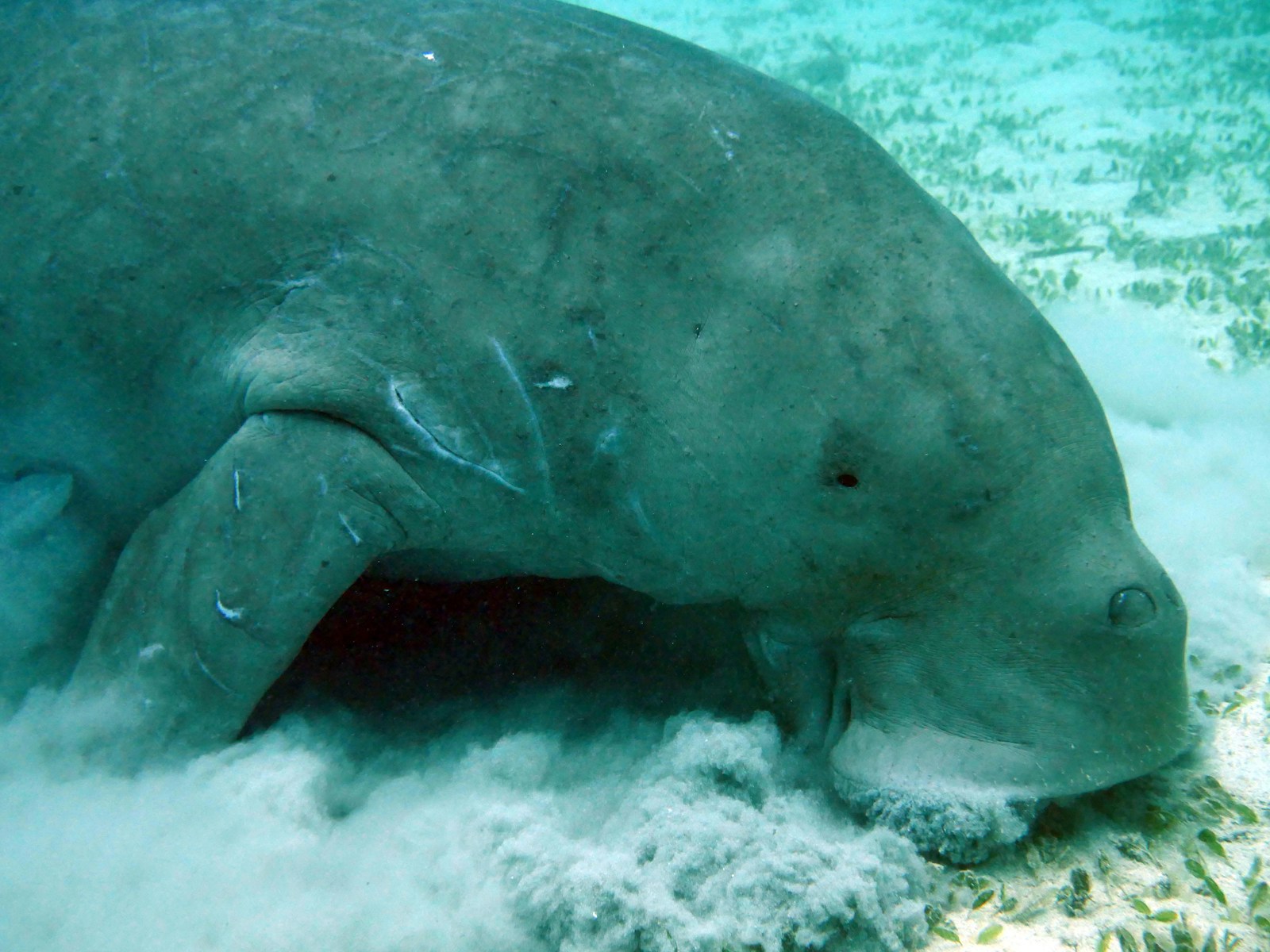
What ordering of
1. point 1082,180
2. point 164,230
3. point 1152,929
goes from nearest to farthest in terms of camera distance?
point 1152,929 → point 164,230 → point 1082,180

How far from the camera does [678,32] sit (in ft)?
77.0

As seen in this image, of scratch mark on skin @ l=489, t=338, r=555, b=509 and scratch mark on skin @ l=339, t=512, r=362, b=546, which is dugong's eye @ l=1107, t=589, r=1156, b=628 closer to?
scratch mark on skin @ l=489, t=338, r=555, b=509

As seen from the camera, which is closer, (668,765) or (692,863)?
(692,863)

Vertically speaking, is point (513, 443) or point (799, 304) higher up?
point (799, 304)

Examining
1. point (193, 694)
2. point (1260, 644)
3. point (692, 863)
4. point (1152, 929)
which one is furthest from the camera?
point (1260, 644)

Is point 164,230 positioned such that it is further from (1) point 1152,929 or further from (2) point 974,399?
(1) point 1152,929

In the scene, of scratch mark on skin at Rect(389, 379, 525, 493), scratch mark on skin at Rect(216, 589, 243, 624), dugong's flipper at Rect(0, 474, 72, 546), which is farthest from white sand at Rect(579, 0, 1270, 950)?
dugong's flipper at Rect(0, 474, 72, 546)

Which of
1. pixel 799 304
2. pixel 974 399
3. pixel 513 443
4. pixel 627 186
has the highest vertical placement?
pixel 627 186

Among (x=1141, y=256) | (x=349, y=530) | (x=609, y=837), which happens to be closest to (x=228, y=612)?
(x=349, y=530)

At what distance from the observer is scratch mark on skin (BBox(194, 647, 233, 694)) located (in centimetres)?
271

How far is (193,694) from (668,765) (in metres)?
1.53

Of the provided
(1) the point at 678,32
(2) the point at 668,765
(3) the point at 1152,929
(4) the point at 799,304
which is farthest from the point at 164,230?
(1) the point at 678,32

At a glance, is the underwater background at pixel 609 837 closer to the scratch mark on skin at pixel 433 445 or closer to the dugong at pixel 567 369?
the dugong at pixel 567 369

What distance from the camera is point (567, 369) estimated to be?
273 centimetres
